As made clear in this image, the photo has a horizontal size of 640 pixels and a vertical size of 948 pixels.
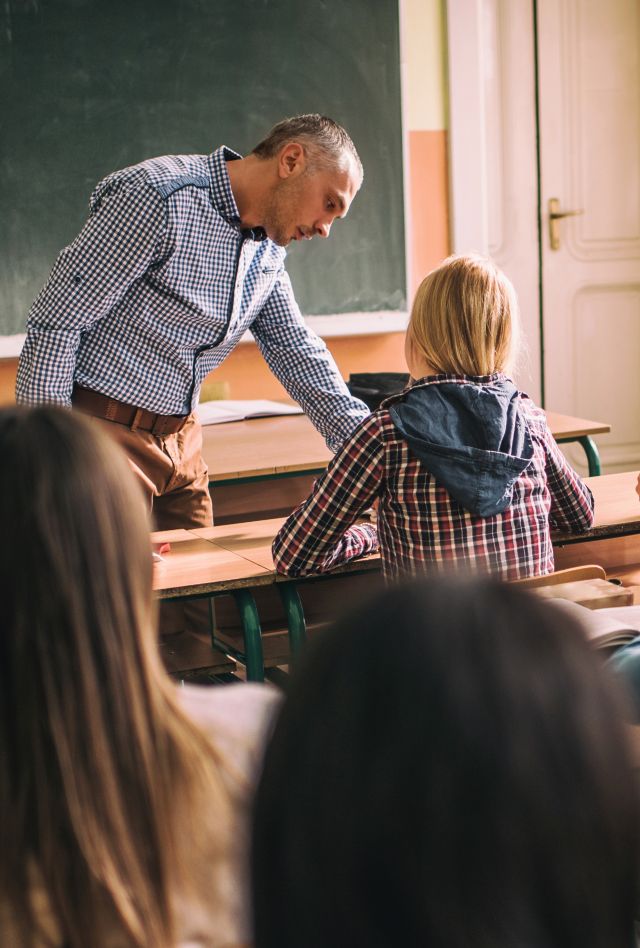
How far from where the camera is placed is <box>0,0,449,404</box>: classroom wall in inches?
189

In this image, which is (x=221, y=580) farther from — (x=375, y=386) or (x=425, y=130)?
(x=425, y=130)

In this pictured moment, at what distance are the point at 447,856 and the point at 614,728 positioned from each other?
0.09m

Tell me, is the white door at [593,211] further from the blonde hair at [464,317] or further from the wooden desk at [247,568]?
the blonde hair at [464,317]

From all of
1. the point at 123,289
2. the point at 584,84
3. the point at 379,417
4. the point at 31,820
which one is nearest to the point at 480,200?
the point at 584,84

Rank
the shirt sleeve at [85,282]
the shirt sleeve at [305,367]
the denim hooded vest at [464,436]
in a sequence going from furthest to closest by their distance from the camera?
the shirt sleeve at [305,367], the shirt sleeve at [85,282], the denim hooded vest at [464,436]

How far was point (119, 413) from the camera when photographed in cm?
269

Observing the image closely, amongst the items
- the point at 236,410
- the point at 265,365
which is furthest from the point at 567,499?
the point at 265,365

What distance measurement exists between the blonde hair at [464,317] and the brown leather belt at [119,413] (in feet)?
2.67

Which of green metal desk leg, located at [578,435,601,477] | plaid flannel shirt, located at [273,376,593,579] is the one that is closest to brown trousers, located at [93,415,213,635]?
plaid flannel shirt, located at [273,376,593,579]

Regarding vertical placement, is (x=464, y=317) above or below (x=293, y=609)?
above

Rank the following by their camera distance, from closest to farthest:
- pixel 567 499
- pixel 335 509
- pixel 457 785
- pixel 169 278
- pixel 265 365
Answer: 1. pixel 457 785
2. pixel 335 509
3. pixel 567 499
4. pixel 169 278
5. pixel 265 365

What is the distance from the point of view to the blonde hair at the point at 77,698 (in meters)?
0.76

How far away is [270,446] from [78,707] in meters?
2.77

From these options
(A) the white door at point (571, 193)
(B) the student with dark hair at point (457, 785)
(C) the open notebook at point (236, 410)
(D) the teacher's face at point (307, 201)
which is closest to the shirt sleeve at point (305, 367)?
(D) the teacher's face at point (307, 201)
